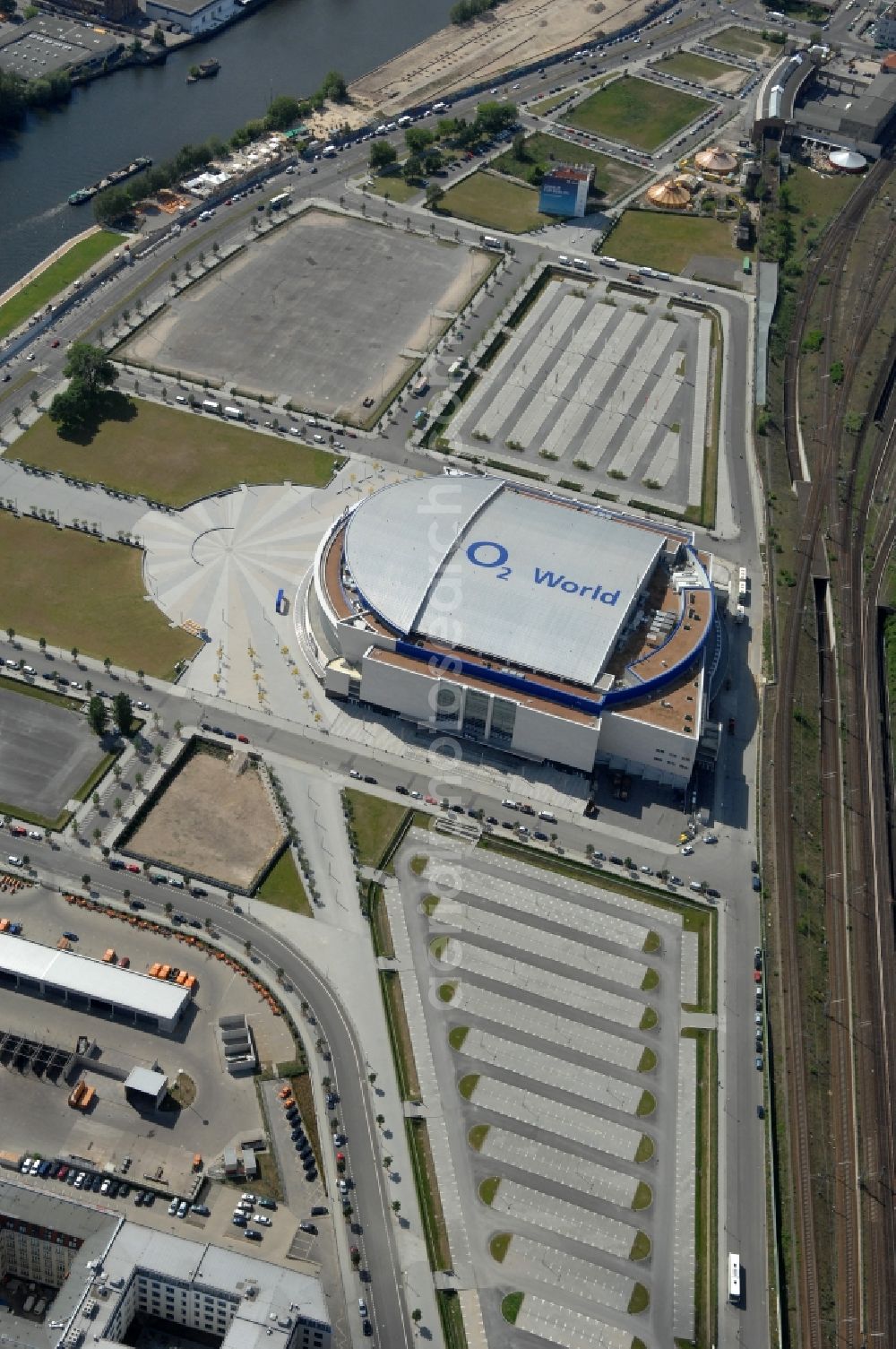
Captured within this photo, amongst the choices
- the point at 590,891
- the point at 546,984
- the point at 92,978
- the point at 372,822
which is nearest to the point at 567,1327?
the point at 546,984

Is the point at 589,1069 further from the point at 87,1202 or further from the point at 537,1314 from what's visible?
the point at 87,1202

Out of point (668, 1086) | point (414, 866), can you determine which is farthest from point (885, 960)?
point (414, 866)

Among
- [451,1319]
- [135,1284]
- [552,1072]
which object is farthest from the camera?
[552,1072]

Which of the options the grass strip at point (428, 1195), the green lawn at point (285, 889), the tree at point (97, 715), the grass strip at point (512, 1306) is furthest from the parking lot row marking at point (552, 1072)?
the tree at point (97, 715)

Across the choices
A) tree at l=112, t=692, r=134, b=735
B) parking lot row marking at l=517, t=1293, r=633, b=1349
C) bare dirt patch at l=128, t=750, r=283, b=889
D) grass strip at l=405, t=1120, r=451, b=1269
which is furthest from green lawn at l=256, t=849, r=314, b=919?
parking lot row marking at l=517, t=1293, r=633, b=1349

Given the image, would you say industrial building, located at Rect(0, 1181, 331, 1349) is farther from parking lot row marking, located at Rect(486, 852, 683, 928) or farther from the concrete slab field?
parking lot row marking, located at Rect(486, 852, 683, 928)

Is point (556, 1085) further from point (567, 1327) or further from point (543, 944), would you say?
point (567, 1327)

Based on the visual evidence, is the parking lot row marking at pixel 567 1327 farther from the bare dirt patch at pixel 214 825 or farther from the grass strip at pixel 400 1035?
the bare dirt patch at pixel 214 825
